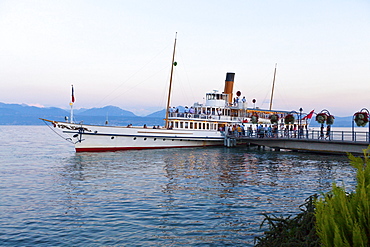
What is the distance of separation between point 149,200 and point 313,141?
79.8 feet

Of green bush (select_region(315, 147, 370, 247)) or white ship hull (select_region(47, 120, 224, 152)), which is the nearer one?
green bush (select_region(315, 147, 370, 247))

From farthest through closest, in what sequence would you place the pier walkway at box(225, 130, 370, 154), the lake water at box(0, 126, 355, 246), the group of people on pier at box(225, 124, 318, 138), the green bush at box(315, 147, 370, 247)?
the group of people on pier at box(225, 124, 318, 138)
the pier walkway at box(225, 130, 370, 154)
the lake water at box(0, 126, 355, 246)
the green bush at box(315, 147, 370, 247)

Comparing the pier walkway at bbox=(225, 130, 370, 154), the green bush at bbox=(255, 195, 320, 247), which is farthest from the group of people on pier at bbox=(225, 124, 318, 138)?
the green bush at bbox=(255, 195, 320, 247)

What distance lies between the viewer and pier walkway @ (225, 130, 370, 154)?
31.8 metres

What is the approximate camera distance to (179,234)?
1109 centimetres

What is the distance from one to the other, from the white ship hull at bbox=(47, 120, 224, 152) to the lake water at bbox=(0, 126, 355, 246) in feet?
30.0

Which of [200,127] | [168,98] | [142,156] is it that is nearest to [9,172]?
[142,156]

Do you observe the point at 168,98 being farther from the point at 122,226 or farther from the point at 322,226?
the point at 322,226

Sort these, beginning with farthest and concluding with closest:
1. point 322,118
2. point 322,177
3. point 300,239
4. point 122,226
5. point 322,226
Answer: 1. point 322,118
2. point 322,177
3. point 122,226
4. point 300,239
5. point 322,226

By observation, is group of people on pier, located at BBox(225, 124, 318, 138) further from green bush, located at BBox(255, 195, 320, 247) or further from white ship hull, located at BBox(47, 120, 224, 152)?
green bush, located at BBox(255, 195, 320, 247)

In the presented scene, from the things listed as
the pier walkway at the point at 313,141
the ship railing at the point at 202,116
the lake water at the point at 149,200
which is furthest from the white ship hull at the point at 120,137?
the lake water at the point at 149,200

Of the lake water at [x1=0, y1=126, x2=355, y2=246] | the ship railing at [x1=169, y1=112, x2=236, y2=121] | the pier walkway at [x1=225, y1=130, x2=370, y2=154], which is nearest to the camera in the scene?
the lake water at [x1=0, y1=126, x2=355, y2=246]

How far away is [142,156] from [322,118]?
20306 mm

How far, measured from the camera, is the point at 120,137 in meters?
37.8
